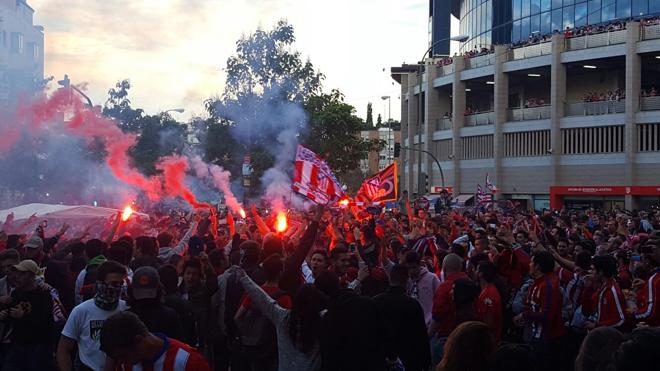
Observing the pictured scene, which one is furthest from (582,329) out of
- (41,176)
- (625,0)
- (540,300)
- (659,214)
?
(625,0)

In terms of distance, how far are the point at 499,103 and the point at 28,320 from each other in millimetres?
48794

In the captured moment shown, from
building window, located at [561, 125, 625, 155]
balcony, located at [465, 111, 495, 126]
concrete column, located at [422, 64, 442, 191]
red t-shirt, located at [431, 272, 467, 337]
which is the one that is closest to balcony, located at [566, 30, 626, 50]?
building window, located at [561, 125, 625, 155]

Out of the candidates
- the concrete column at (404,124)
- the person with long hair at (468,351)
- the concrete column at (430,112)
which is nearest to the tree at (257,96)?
the concrete column at (430,112)

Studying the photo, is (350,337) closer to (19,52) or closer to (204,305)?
(204,305)

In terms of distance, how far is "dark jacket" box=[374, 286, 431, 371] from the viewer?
714cm

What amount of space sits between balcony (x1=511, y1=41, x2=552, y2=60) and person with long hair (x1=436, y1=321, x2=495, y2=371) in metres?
48.4

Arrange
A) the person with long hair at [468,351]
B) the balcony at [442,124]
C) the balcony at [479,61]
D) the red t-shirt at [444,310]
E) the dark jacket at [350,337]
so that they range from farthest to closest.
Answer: the balcony at [442,124] < the balcony at [479,61] < the red t-shirt at [444,310] < the dark jacket at [350,337] < the person with long hair at [468,351]

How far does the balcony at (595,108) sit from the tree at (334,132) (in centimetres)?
1348

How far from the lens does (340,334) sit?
20.5 feet

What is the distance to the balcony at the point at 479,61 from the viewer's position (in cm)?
5490

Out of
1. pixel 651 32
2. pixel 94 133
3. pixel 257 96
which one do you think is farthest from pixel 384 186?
pixel 651 32

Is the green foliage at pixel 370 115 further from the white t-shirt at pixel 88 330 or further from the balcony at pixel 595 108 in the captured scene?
the white t-shirt at pixel 88 330

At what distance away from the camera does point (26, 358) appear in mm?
7293

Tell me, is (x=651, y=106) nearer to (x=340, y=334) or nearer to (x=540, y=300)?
(x=540, y=300)
